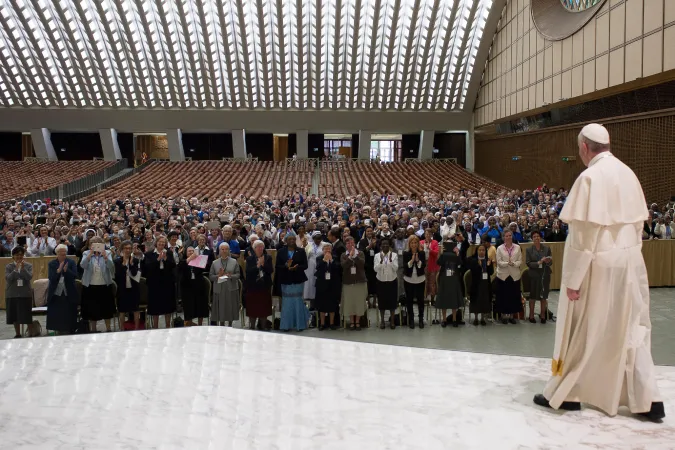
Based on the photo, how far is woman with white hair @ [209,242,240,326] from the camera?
329 inches

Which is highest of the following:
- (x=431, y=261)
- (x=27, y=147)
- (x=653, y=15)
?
(x=653, y=15)

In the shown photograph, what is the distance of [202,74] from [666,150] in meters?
25.3

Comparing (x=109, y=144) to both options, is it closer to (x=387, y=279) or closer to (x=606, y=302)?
(x=387, y=279)

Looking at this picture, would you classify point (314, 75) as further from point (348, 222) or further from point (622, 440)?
point (622, 440)

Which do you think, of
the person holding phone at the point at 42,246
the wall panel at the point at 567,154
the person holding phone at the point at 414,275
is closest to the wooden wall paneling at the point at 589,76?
the wall panel at the point at 567,154

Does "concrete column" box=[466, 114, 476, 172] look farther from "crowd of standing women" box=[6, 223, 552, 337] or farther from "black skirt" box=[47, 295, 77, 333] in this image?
"black skirt" box=[47, 295, 77, 333]

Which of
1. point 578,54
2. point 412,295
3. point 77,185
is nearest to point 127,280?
point 412,295

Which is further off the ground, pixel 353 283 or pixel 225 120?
pixel 225 120

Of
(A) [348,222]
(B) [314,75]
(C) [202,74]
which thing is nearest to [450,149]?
(B) [314,75]

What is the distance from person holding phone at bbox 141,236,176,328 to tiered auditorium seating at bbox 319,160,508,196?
725 inches

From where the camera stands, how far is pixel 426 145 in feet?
129

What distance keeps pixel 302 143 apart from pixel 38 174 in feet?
53.0

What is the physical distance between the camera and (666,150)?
1647 centimetres

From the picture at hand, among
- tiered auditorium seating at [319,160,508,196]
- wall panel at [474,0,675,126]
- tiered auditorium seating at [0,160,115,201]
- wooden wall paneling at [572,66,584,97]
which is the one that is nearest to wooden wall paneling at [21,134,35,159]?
tiered auditorium seating at [0,160,115,201]
